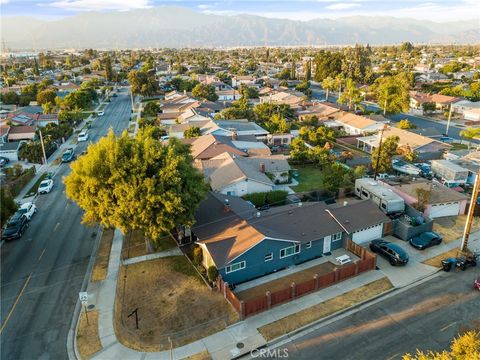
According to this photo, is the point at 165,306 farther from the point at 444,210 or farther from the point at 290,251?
the point at 444,210

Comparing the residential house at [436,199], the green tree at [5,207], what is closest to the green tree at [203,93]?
the residential house at [436,199]

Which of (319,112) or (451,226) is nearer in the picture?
(451,226)

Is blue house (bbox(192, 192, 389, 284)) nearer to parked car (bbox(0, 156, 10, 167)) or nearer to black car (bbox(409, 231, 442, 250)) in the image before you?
black car (bbox(409, 231, 442, 250))

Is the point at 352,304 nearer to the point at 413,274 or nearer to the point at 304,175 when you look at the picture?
the point at 413,274

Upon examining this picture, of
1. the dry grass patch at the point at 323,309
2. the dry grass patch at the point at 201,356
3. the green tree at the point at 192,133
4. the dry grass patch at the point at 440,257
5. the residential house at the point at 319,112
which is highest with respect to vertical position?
the green tree at the point at 192,133

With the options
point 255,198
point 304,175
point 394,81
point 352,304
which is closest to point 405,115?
point 394,81

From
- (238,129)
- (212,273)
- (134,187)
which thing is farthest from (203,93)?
(212,273)

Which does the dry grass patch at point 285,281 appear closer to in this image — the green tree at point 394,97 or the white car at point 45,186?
the white car at point 45,186
